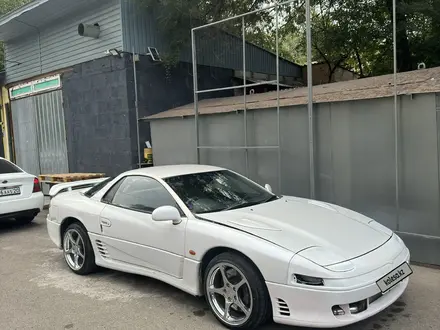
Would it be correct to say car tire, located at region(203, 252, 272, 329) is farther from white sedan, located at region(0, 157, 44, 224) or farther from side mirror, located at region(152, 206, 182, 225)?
white sedan, located at region(0, 157, 44, 224)

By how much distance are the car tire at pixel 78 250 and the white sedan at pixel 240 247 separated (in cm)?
1

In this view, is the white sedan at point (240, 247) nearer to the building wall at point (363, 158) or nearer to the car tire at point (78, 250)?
the car tire at point (78, 250)

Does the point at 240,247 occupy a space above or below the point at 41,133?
below

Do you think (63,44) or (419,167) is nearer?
(419,167)

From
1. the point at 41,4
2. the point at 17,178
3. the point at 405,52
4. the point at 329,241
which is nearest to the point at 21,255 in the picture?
the point at 17,178

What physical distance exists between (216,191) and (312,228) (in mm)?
1257

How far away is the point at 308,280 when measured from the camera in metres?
3.21

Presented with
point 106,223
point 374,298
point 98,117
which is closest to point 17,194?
point 98,117

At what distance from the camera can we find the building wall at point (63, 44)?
1059cm

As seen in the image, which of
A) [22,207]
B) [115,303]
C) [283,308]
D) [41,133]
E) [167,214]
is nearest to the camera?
[283,308]

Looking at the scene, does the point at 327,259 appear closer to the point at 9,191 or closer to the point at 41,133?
the point at 9,191

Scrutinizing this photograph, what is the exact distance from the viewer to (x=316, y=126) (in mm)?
6387

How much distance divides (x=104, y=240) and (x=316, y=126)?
3472 millimetres

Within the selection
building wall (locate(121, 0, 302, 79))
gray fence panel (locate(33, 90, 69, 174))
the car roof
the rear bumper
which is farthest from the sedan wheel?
gray fence panel (locate(33, 90, 69, 174))
